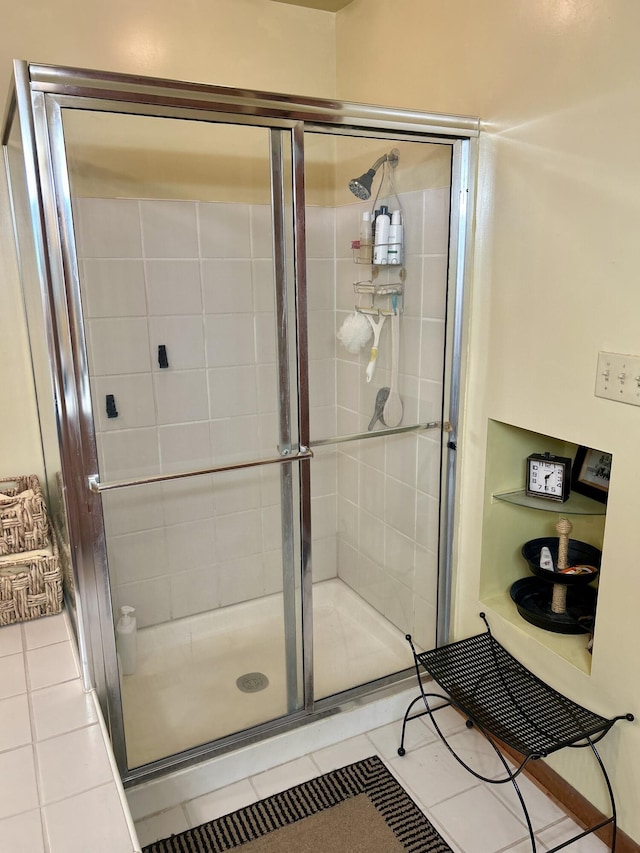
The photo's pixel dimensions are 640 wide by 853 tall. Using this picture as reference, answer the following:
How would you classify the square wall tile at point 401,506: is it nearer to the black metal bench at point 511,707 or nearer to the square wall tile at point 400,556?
the square wall tile at point 400,556

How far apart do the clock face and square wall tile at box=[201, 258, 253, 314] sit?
0.95 metres

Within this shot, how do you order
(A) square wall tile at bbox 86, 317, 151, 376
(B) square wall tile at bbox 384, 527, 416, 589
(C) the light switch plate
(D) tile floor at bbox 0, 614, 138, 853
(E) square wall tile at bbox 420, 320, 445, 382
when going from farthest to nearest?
1. (B) square wall tile at bbox 384, 527, 416, 589
2. (E) square wall tile at bbox 420, 320, 445, 382
3. (A) square wall tile at bbox 86, 317, 151, 376
4. (C) the light switch plate
5. (D) tile floor at bbox 0, 614, 138, 853

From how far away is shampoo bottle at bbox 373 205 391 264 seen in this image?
1.86m

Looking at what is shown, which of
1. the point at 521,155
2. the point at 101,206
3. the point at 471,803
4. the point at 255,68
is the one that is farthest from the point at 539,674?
the point at 255,68

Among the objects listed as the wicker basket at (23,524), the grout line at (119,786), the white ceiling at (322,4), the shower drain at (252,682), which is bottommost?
the shower drain at (252,682)

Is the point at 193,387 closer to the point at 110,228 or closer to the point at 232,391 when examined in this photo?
the point at 232,391

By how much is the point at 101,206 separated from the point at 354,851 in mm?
1752

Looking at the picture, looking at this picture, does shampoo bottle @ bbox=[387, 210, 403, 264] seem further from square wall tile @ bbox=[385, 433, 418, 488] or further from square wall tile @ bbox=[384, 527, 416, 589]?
square wall tile @ bbox=[384, 527, 416, 589]

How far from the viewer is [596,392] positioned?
1.43 metres

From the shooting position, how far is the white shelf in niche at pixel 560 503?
1699mm

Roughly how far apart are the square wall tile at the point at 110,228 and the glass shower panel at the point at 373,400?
490 mm

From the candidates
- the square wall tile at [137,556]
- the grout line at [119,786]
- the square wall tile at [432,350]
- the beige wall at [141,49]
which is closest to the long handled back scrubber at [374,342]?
the square wall tile at [432,350]

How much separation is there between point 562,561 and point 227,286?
1243mm

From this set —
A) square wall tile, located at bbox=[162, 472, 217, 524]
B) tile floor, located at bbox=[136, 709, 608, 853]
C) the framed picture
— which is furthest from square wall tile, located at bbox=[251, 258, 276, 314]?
tile floor, located at bbox=[136, 709, 608, 853]
